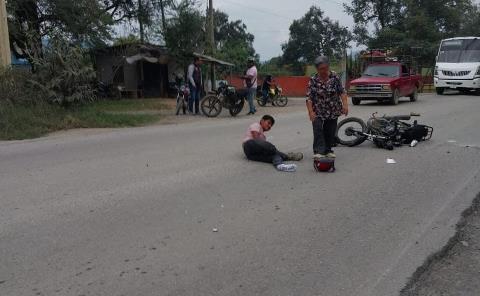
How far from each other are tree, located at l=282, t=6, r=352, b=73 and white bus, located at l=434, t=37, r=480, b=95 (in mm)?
47517

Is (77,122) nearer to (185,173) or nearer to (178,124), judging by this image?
(178,124)

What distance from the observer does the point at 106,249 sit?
178 inches

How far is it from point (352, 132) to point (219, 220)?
5.30 meters

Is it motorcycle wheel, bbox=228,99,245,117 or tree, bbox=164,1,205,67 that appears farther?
tree, bbox=164,1,205,67

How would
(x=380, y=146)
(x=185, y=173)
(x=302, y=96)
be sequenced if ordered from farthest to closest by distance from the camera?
(x=302, y=96) < (x=380, y=146) < (x=185, y=173)

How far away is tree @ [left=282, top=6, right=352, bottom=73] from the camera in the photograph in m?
75.4

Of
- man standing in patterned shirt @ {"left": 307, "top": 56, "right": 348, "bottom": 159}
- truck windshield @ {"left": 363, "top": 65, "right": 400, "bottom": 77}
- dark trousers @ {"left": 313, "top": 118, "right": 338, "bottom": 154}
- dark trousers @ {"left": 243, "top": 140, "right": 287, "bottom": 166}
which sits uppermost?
truck windshield @ {"left": 363, "top": 65, "right": 400, "bottom": 77}

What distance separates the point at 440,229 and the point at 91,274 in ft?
10.9

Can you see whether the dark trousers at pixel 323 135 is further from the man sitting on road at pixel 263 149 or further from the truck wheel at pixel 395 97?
the truck wheel at pixel 395 97

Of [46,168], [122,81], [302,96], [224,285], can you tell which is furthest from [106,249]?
[302,96]

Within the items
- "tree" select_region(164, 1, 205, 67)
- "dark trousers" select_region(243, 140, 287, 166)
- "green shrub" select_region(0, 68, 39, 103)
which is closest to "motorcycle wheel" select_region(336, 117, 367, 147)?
"dark trousers" select_region(243, 140, 287, 166)

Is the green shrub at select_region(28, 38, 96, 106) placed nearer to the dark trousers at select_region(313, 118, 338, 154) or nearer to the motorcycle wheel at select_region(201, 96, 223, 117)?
the motorcycle wheel at select_region(201, 96, 223, 117)

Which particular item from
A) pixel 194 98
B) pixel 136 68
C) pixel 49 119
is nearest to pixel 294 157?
pixel 49 119

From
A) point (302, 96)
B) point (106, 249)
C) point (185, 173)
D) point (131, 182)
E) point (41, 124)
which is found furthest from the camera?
point (302, 96)
